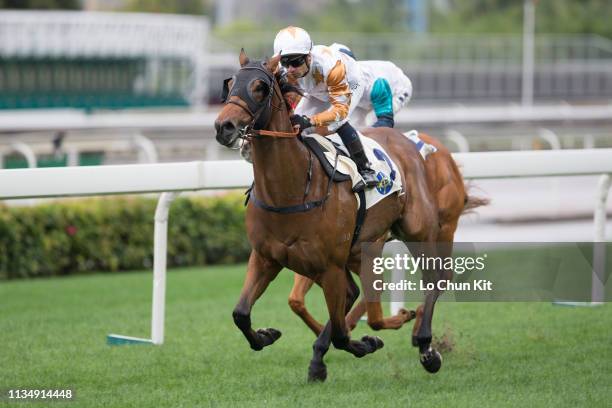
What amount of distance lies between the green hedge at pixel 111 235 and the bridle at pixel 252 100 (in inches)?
209

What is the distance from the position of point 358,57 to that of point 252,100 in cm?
2548

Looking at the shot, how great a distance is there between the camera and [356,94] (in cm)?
570

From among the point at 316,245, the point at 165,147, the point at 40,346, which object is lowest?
the point at 165,147

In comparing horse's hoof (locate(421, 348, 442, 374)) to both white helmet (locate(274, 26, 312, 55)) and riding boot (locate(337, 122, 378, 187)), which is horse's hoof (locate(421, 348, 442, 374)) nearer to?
riding boot (locate(337, 122, 378, 187))

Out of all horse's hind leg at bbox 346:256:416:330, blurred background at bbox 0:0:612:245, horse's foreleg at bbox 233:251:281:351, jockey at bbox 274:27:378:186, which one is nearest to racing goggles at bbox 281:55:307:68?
jockey at bbox 274:27:378:186

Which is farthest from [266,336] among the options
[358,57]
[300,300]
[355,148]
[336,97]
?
[358,57]

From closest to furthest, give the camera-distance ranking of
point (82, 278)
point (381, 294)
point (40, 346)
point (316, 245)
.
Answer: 1. point (316, 245)
2. point (381, 294)
3. point (40, 346)
4. point (82, 278)

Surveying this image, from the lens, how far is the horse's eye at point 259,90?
15.7ft

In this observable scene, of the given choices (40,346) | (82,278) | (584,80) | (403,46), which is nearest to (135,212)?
(82,278)

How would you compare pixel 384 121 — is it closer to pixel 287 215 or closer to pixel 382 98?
pixel 382 98

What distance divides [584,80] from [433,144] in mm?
28267

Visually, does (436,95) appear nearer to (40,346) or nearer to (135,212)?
(135,212)

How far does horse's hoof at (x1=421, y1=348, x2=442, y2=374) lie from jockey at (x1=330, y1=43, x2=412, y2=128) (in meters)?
1.52

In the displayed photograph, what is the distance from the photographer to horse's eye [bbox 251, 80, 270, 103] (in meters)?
4.79
